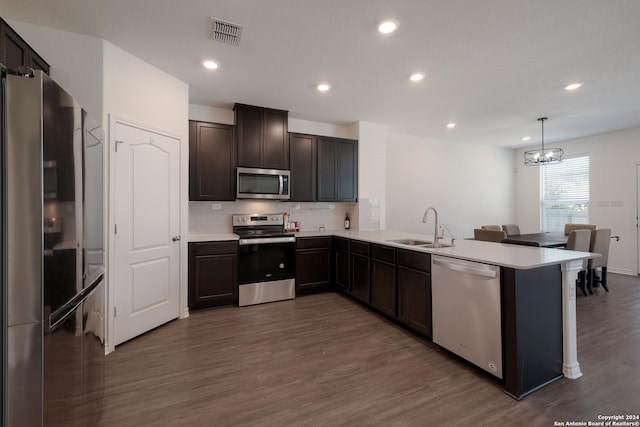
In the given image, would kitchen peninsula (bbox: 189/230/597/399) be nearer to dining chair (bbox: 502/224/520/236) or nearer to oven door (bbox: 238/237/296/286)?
oven door (bbox: 238/237/296/286)

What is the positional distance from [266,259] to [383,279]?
1588 mm

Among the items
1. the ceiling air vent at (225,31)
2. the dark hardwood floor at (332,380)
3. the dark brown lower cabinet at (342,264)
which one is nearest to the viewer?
the dark hardwood floor at (332,380)

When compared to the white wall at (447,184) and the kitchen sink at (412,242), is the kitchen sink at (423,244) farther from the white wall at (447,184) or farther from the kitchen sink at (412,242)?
the white wall at (447,184)

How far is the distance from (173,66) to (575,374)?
4525 millimetres

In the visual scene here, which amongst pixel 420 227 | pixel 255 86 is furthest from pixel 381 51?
pixel 420 227

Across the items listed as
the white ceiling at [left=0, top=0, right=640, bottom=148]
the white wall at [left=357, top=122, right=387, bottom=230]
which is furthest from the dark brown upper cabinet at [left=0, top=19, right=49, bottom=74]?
the white wall at [left=357, top=122, right=387, bottom=230]

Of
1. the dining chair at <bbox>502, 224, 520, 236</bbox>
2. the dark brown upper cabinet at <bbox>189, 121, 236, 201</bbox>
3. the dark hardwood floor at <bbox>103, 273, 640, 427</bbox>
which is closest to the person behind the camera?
the dark hardwood floor at <bbox>103, 273, 640, 427</bbox>

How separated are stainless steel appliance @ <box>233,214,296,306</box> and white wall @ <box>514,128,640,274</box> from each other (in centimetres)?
629

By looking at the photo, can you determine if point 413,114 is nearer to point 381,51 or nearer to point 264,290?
point 381,51

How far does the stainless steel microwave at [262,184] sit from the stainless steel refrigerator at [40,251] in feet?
8.76

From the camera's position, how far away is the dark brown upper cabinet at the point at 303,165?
4.39 m

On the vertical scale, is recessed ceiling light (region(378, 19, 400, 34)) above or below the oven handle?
above

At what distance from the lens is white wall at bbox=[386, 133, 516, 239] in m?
5.75

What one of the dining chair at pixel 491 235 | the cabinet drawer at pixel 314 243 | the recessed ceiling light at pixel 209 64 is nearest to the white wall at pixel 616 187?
the dining chair at pixel 491 235
